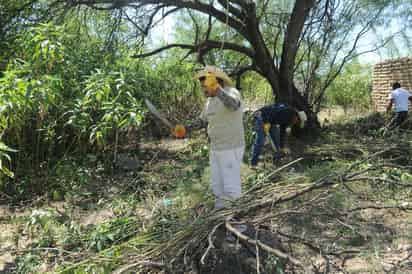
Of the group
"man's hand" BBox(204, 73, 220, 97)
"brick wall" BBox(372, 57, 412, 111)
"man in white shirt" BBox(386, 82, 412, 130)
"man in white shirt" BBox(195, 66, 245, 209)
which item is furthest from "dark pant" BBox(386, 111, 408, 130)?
"man's hand" BBox(204, 73, 220, 97)

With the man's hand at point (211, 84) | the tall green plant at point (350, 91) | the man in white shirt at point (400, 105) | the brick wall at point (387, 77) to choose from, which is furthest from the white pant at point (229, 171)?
the tall green plant at point (350, 91)

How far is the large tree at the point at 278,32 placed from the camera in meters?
6.87

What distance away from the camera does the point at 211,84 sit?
3.07m

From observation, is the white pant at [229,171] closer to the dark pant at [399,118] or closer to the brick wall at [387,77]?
the dark pant at [399,118]

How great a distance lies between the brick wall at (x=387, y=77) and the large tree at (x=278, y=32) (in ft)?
5.33

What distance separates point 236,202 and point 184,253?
1.91 feet

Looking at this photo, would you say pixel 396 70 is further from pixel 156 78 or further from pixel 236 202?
pixel 236 202

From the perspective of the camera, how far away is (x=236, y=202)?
9.80 ft

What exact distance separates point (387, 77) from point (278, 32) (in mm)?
4030

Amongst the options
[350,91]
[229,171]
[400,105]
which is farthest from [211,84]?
[350,91]

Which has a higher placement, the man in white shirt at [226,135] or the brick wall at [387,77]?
the brick wall at [387,77]

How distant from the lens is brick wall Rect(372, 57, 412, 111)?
33.0 ft

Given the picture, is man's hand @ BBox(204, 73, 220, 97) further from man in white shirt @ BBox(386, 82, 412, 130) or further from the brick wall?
the brick wall

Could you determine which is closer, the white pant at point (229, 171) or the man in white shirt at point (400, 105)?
the white pant at point (229, 171)
